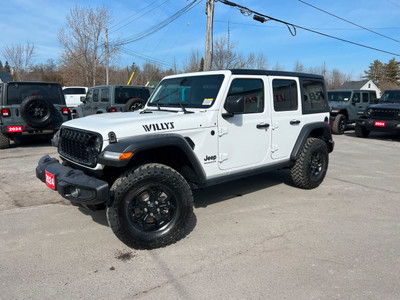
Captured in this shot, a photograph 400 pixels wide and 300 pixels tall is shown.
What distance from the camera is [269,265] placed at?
2957 millimetres

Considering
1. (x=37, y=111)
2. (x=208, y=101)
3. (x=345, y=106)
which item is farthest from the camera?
(x=345, y=106)

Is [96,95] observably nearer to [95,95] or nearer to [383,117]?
[95,95]

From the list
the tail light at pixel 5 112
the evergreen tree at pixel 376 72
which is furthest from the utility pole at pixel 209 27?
the evergreen tree at pixel 376 72

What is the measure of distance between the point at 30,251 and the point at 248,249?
223cm

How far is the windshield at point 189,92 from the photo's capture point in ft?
12.7

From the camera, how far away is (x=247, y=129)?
4070 mm

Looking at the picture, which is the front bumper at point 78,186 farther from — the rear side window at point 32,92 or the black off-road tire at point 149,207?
the rear side window at point 32,92

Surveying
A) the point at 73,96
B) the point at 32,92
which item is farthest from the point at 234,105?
the point at 73,96

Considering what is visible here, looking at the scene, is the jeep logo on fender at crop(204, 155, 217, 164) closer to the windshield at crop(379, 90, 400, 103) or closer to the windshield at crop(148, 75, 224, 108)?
the windshield at crop(148, 75, 224, 108)

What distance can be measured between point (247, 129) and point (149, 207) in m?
1.68

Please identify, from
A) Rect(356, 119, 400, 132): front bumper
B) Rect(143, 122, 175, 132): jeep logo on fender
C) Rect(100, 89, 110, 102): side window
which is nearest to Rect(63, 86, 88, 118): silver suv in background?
Rect(100, 89, 110, 102): side window

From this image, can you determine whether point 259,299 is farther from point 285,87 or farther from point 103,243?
point 285,87

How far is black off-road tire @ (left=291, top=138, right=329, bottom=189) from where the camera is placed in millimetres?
4969

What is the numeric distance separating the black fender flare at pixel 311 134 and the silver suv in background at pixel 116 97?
17.8ft
